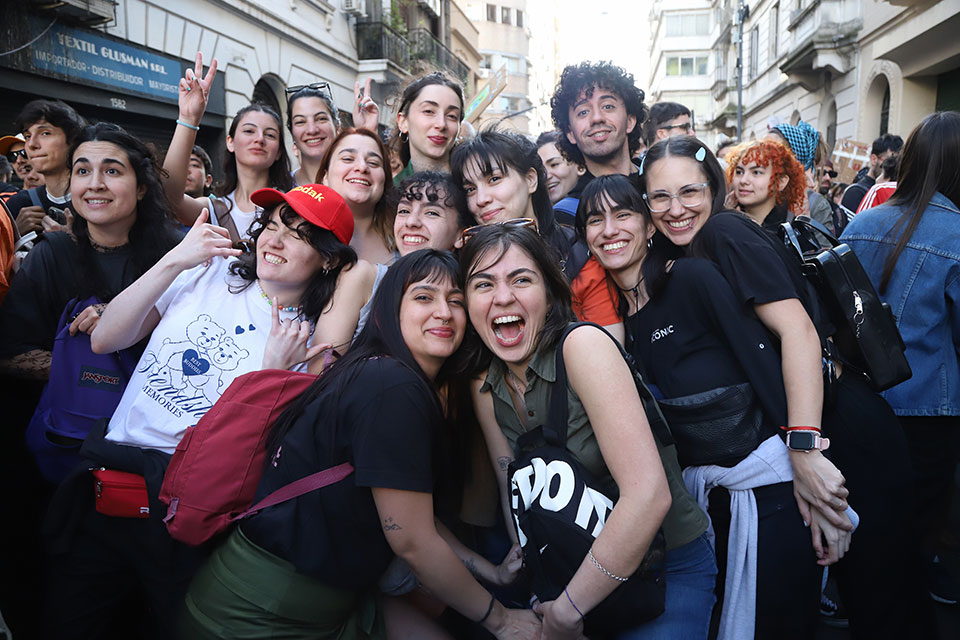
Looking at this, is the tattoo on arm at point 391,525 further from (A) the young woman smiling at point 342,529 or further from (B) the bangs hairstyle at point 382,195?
(B) the bangs hairstyle at point 382,195

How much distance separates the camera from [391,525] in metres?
1.96

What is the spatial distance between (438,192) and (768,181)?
7.05ft

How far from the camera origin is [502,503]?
2.49 meters

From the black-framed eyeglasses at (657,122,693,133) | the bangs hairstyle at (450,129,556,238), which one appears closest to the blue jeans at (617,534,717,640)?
the bangs hairstyle at (450,129,556,238)

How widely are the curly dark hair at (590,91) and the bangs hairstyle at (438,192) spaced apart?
1.12 metres

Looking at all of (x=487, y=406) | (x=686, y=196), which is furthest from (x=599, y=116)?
(x=487, y=406)

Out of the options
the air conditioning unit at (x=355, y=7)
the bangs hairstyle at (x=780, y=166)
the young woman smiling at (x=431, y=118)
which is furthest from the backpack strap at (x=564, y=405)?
the air conditioning unit at (x=355, y=7)

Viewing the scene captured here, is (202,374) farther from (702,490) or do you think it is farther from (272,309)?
(702,490)

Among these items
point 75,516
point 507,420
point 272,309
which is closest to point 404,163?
point 272,309

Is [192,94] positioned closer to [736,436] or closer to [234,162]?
[234,162]

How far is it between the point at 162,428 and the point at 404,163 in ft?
7.98

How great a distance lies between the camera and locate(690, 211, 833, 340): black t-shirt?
2330mm

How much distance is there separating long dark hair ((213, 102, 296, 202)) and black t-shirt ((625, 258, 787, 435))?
2.87m

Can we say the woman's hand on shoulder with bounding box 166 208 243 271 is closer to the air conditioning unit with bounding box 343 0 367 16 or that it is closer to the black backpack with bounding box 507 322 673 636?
the black backpack with bounding box 507 322 673 636
